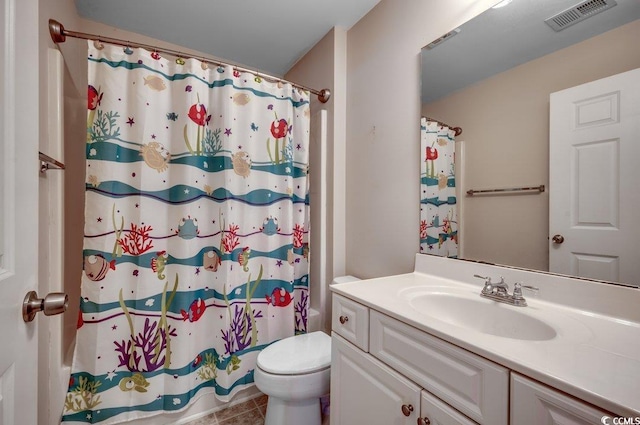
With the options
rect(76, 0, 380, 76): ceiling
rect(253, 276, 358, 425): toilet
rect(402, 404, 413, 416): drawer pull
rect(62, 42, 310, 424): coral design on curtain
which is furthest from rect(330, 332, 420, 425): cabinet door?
rect(76, 0, 380, 76): ceiling

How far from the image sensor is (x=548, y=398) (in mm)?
502

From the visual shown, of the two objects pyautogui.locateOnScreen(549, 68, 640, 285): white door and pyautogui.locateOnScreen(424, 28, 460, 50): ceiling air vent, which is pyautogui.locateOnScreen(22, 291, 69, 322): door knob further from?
pyautogui.locateOnScreen(424, 28, 460, 50): ceiling air vent

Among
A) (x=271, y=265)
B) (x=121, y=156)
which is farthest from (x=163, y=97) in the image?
(x=271, y=265)

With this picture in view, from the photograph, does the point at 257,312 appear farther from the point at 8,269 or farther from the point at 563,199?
the point at 563,199

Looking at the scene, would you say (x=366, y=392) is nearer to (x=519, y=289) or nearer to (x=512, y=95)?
(x=519, y=289)

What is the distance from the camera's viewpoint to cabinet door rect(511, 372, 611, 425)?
46 centimetres

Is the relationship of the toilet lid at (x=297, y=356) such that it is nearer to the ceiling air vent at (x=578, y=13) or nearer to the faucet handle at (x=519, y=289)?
the faucet handle at (x=519, y=289)

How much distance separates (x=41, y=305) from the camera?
0.56 metres

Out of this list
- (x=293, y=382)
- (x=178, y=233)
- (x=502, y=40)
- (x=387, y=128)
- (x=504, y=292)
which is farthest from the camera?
(x=387, y=128)

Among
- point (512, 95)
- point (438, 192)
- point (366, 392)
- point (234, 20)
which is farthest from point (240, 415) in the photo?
point (234, 20)

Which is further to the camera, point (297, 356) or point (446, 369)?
point (297, 356)

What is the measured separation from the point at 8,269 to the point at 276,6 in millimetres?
1750

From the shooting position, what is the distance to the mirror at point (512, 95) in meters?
0.84

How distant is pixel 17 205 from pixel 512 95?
1534mm
